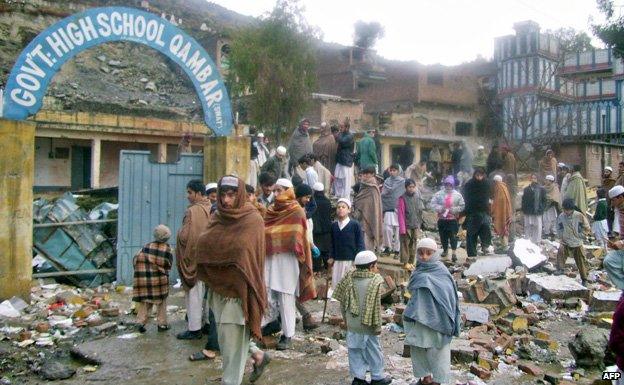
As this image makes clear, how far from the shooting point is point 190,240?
6.10 meters

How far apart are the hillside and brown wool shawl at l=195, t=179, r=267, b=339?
66.7 ft

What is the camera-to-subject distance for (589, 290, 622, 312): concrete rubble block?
8156mm

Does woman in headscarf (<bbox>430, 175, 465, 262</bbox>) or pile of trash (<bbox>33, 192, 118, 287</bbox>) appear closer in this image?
pile of trash (<bbox>33, 192, 118, 287</bbox>)

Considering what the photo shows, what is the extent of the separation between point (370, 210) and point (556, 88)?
31.8 meters

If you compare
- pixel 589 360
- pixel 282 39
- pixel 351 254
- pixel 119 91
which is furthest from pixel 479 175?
pixel 282 39

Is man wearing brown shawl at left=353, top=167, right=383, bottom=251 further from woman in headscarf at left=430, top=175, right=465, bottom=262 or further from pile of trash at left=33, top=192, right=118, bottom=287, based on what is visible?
pile of trash at left=33, top=192, right=118, bottom=287

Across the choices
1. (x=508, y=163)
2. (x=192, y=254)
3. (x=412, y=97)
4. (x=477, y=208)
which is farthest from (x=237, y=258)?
(x=412, y=97)

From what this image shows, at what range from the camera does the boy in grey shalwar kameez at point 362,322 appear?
4992mm

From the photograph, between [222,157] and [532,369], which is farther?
[222,157]

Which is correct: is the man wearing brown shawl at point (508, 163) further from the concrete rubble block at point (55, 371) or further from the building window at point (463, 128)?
the building window at point (463, 128)

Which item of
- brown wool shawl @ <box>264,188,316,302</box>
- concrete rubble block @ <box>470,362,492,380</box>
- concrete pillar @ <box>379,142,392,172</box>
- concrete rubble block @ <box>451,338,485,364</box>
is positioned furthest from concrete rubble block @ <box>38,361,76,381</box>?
concrete pillar @ <box>379,142,392,172</box>

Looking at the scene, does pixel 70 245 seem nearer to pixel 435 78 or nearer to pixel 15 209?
pixel 15 209

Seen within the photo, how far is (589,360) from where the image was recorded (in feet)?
19.4

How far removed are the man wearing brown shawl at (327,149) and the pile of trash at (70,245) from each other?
16.8ft
